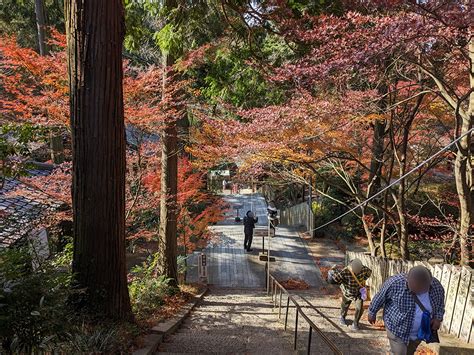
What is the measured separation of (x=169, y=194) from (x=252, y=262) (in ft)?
18.9

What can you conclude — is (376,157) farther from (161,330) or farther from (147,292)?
(161,330)

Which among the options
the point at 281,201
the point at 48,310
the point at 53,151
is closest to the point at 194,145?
the point at 53,151

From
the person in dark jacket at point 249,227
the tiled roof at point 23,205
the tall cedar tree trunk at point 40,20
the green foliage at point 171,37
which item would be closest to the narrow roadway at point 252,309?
the person in dark jacket at point 249,227

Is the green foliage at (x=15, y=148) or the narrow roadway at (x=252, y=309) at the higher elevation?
the green foliage at (x=15, y=148)

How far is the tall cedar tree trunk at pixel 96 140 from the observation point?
410 cm

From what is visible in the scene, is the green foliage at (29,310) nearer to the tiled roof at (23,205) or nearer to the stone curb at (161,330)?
the stone curb at (161,330)

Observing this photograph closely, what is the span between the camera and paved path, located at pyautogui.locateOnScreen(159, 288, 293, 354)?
5088mm

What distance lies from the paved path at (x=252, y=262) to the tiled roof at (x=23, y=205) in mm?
5098

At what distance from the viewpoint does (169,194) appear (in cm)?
884

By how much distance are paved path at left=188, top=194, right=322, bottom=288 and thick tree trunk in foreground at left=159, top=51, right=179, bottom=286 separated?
127 inches

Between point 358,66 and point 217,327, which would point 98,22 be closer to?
point 358,66

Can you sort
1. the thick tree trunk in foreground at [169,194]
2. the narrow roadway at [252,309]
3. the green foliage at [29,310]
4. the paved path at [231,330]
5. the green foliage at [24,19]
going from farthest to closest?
1. the green foliage at [24,19]
2. the thick tree trunk in foreground at [169,194]
3. the narrow roadway at [252,309]
4. the paved path at [231,330]
5. the green foliage at [29,310]

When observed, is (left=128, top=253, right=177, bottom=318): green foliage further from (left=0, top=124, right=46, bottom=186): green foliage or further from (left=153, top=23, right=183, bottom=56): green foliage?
(left=153, top=23, right=183, bottom=56): green foliage

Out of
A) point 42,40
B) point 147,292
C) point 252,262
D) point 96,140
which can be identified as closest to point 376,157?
point 252,262
